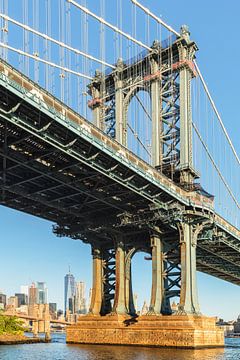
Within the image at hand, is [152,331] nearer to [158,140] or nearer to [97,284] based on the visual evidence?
[97,284]

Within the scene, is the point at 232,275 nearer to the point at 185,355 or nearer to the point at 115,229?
the point at 115,229

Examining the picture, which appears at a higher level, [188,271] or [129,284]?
[188,271]

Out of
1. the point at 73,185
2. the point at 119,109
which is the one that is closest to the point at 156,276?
the point at 73,185

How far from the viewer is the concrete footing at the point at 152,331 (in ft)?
219

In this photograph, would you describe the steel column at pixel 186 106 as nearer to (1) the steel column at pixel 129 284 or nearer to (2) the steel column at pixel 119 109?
(2) the steel column at pixel 119 109

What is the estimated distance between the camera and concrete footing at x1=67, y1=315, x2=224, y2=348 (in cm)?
6688

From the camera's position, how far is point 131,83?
86.0 m

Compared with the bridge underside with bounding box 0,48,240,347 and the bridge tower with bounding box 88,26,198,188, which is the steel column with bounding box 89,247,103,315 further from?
the bridge tower with bounding box 88,26,198,188

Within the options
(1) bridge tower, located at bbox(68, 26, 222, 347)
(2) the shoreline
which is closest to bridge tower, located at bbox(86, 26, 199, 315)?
(1) bridge tower, located at bbox(68, 26, 222, 347)

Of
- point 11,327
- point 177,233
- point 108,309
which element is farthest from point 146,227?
point 11,327

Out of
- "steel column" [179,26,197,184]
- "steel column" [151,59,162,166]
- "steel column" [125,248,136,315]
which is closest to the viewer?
"steel column" [179,26,197,184]

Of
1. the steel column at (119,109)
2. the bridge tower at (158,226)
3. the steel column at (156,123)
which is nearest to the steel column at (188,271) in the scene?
the bridge tower at (158,226)

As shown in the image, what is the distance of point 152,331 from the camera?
70.0m

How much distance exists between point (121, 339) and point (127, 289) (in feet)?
29.6
